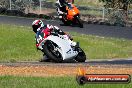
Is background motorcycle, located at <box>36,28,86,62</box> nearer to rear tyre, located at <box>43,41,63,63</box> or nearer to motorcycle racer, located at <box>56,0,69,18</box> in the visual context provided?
rear tyre, located at <box>43,41,63,63</box>

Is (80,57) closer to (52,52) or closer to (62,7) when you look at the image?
(52,52)

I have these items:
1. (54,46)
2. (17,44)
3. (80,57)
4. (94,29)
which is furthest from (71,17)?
(54,46)

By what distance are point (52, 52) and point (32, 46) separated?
734cm

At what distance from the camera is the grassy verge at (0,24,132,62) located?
22.9 metres

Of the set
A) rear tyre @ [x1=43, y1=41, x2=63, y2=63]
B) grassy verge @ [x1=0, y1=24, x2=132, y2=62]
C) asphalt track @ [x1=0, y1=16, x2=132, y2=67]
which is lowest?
asphalt track @ [x1=0, y1=16, x2=132, y2=67]

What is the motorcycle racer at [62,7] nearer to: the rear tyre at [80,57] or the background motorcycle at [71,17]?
the background motorcycle at [71,17]

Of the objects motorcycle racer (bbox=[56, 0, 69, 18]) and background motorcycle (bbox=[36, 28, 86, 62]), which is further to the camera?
motorcycle racer (bbox=[56, 0, 69, 18])

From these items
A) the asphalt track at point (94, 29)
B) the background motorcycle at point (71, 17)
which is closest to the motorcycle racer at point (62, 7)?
the background motorcycle at point (71, 17)

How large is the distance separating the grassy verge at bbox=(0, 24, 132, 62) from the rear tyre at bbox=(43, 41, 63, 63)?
12.7 feet

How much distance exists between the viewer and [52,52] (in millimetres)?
17719

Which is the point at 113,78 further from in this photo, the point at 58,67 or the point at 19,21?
the point at 19,21

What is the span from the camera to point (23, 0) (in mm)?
40094

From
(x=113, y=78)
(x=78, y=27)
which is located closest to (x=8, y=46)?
(x=78, y=27)

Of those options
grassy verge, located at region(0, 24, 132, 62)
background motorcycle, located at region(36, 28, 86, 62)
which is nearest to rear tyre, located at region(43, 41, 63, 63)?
background motorcycle, located at region(36, 28, 86, 62)
